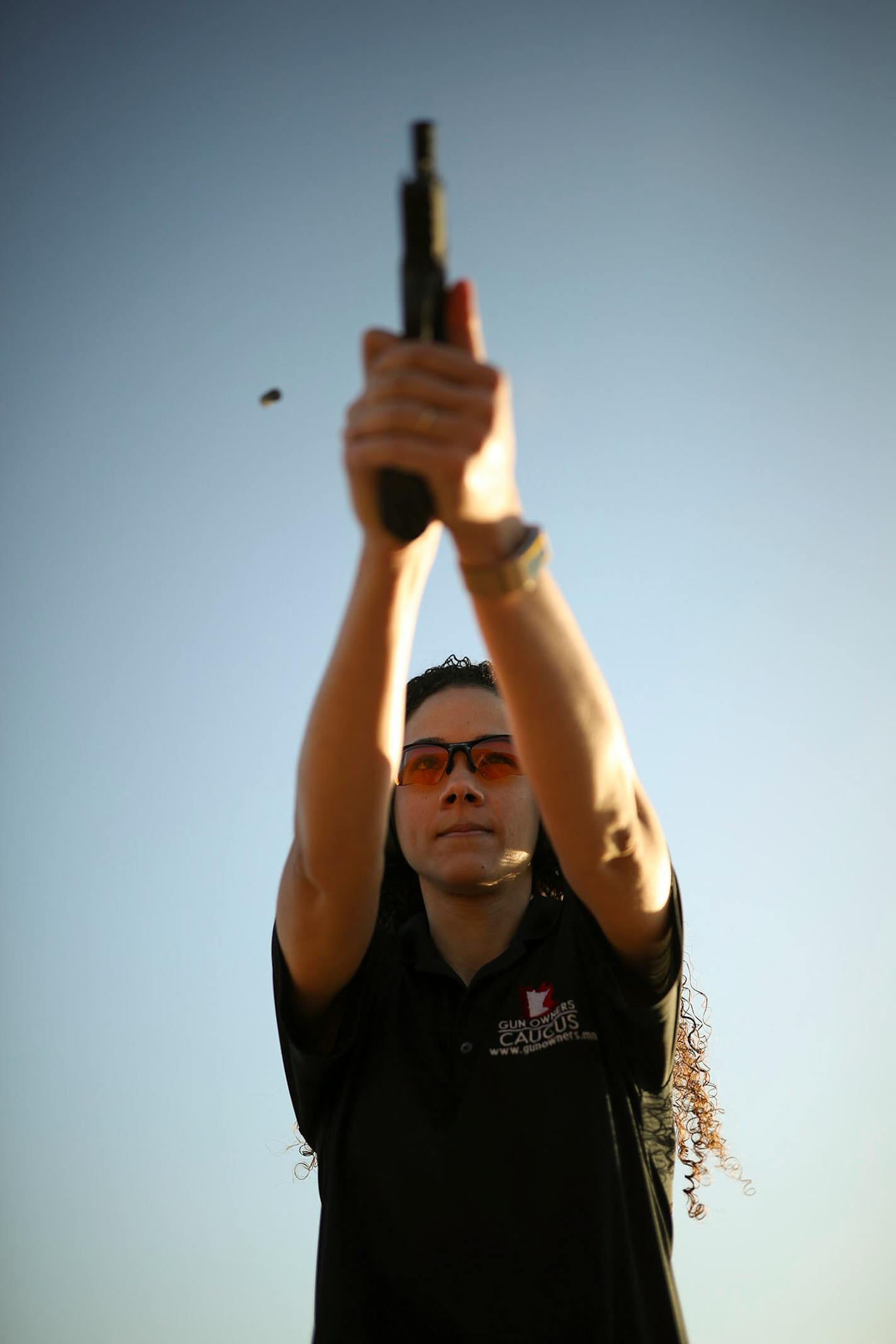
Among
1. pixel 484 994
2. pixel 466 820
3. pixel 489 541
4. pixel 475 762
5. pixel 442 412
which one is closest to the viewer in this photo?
pixel 442 412

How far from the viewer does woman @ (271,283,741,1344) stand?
9.09 feet

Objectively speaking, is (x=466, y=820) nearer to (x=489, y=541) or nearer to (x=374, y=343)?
(x=489, y=541)

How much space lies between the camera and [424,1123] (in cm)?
343

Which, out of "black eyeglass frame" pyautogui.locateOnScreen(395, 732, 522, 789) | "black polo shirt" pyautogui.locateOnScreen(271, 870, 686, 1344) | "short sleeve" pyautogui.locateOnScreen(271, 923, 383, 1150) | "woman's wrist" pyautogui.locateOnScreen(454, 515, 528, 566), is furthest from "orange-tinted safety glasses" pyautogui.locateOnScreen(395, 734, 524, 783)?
"woman's wrist" pyautogui.locateOnScreen(454, 515, 528, 566)

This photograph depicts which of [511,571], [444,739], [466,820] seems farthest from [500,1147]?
[511,571]

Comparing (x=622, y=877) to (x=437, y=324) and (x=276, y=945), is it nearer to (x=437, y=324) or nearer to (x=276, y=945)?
(x=276, y=945)

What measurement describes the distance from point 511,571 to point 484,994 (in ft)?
5.80

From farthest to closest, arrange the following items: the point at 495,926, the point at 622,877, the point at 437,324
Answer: the point at 495,926 → the point at 622,877 → the point at 437,324

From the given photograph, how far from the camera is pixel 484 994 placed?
377cm

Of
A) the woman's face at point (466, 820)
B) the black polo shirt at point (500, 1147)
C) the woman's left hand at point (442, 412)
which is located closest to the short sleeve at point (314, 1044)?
the black polo shirt at point (500, 1147)

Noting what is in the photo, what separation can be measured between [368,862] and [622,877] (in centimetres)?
74

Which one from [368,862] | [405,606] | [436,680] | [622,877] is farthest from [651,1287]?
[436,680]

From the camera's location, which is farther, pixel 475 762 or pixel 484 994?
pixel 475 762

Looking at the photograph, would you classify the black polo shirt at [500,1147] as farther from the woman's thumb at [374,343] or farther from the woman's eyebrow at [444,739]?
the woman's thumb at [374,343]
